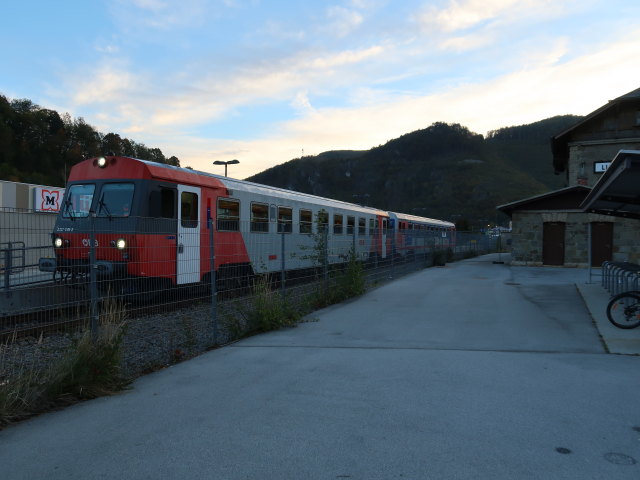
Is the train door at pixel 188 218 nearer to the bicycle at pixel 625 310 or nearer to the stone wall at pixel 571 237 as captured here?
the bicycle at pixel 625 310

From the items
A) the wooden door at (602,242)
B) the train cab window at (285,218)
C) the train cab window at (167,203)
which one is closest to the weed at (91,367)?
the train cab window at (167,203)

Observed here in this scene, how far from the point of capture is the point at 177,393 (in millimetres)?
4867

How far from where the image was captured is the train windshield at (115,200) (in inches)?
386

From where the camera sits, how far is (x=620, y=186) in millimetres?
9109

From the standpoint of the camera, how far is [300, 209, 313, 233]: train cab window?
52.3 ft

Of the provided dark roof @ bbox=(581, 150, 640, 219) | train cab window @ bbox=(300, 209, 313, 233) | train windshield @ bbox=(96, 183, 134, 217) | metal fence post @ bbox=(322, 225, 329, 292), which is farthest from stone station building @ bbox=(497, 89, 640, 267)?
train windshield @ bbox=(96, 183, 134, 217)

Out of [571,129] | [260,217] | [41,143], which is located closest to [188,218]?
[260,217]

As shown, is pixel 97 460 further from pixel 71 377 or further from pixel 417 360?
pixel 417 360

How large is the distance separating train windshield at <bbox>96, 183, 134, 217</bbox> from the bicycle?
356 inches

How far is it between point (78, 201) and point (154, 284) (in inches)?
184

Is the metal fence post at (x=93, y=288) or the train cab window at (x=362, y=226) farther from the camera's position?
the train cab window at (x=362, y=226)

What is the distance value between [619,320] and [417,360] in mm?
4542

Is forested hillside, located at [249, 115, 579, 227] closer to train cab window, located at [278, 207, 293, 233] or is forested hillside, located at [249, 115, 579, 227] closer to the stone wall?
the stone wall

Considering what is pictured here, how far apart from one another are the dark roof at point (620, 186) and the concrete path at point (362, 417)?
8.53 feet
